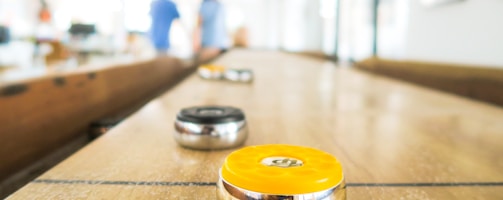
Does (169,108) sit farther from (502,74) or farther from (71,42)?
(71,42)

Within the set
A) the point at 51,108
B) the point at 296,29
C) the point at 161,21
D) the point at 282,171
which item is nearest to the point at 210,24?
the point at 161,21

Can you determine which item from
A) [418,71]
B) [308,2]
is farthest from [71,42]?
[418,71]

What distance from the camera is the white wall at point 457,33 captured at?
9.27ft

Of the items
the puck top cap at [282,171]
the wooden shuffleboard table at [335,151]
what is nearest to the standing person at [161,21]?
the wooden shuffleboard table at [335,151]

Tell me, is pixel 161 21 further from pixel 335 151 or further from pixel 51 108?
pixel 335 151

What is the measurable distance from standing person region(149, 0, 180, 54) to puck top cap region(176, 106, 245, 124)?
16.8 ft

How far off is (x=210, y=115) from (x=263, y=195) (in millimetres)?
311

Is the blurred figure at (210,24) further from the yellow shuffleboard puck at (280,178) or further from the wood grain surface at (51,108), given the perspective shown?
the yellow shuffleboard puck at (280,178)

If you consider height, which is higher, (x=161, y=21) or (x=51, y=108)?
Answer: (x=161, y=21)

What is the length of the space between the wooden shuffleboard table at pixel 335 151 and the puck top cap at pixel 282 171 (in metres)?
0.08

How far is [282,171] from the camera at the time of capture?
1.30 ft

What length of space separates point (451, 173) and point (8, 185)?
0.99m

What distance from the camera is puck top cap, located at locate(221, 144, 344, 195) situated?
37 centimetres

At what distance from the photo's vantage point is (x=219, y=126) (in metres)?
0.64
